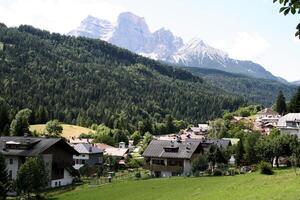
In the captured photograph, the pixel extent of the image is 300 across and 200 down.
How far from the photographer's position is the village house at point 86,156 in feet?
312

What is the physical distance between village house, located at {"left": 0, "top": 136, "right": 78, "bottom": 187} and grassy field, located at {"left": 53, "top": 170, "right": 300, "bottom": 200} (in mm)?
8381

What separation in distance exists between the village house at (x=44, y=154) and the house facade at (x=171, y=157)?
14.9m

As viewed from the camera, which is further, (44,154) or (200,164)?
(200,164)

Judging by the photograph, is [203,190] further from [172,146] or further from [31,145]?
[172,146]

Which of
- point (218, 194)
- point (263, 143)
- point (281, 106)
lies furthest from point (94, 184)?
point (281, 106)

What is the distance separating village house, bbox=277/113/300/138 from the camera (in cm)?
10162

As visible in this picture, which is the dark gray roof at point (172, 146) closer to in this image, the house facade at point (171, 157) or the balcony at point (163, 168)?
the house facade at point (171, 157)


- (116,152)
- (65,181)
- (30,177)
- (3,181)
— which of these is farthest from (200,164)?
(116,152)

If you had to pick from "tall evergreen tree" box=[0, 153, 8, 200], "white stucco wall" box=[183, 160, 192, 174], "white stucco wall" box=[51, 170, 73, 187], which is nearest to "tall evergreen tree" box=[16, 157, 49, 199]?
"tall evergreen tree" box=[0, 153, 8, 200]

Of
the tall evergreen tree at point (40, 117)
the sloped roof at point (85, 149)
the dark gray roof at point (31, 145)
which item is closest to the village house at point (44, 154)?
the dark gray roof at point (31, 145)

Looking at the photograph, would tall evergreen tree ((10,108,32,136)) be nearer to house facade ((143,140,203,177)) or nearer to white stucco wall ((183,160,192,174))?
house facade ((143,140,203,177))

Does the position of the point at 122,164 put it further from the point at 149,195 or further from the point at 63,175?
the point at 149,195

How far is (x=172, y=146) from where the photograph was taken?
84.5 meters

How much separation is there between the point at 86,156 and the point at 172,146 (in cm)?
1926
